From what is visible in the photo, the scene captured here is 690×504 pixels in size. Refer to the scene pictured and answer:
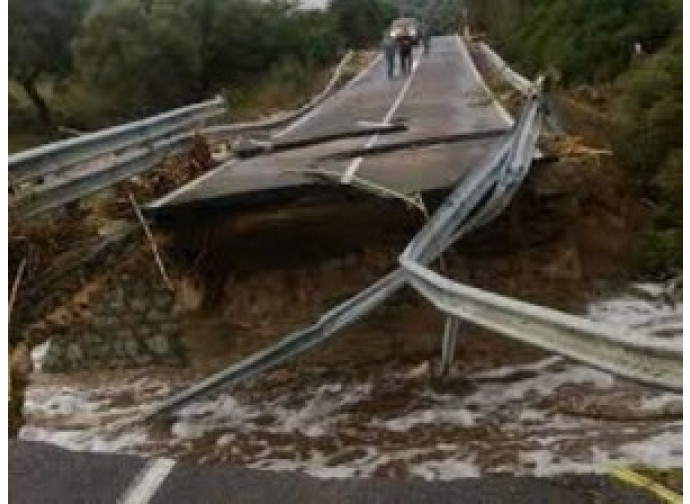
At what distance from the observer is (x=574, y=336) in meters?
3.94

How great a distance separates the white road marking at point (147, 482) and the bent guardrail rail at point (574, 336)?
126 cm

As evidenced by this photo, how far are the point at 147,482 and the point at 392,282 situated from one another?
1736mm

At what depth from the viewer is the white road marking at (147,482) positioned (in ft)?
14.9

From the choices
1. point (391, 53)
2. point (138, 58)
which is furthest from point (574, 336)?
point (138, 58)

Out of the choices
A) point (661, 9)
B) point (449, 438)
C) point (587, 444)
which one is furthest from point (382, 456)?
point (661, 9)

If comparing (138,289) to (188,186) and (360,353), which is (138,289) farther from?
(360,353)

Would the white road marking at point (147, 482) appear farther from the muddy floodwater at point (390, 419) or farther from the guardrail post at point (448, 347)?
the guardrail post at point (448, 347)

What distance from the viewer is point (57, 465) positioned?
16.5 ft

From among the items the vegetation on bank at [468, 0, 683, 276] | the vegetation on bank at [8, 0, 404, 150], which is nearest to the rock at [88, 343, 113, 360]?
the vegetation on bank at [468, 0, 683, 276]

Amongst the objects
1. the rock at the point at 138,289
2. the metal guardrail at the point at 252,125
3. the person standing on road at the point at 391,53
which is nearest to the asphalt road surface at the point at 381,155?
the metal guardrail at the point at 252,125

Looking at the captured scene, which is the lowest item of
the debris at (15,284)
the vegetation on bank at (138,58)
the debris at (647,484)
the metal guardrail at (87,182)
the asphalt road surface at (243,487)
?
the vegetation on bank at (138,58)

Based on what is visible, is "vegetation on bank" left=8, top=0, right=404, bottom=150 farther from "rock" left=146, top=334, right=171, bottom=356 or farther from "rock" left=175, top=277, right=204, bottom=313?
"rock" left=146, top=334, right=171, bottom=356

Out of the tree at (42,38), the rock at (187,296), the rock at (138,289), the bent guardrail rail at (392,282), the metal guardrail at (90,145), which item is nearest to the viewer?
the bent guardrail rail at (392,282)

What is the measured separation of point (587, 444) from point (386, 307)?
9.08 ft
